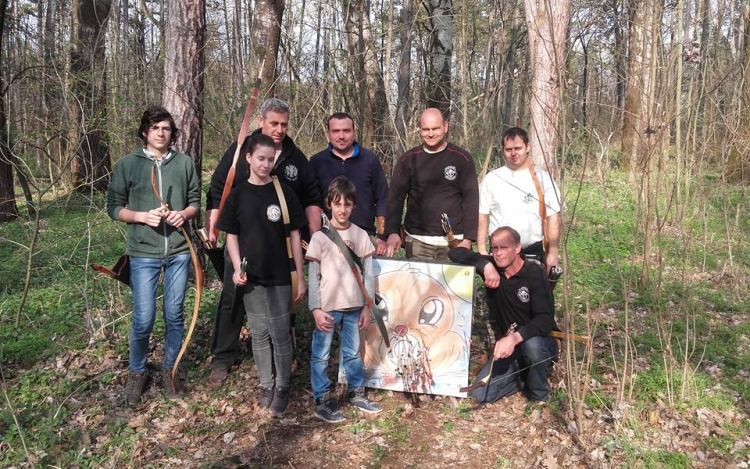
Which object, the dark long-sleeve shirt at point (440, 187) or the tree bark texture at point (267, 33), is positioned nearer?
the dark long-sleeve shirt at point (440, 187)

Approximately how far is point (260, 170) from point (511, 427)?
2417 mm

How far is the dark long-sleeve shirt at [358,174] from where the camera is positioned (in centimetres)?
422

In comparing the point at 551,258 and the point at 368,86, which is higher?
the point at 368,86

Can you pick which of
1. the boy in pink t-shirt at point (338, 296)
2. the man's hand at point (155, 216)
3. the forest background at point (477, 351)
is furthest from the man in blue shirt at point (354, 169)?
the forest background at point (477, 351)

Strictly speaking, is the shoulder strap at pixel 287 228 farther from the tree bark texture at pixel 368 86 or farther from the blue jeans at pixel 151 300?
the tree bark texture at pixel 368 86

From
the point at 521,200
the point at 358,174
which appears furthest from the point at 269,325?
the point at 521,200

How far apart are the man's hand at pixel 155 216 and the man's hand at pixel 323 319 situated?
1.19 meters

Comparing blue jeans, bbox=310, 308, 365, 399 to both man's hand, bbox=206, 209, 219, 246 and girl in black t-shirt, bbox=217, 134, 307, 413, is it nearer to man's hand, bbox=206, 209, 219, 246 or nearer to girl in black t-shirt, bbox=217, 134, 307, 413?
girl in black t-shirt, bbox=217, 134, 307, 413

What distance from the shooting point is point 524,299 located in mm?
3709

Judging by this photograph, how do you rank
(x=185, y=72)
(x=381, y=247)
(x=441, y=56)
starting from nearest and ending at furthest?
(x=381, y=247), (x=185, y=72), (x=441, y=56)

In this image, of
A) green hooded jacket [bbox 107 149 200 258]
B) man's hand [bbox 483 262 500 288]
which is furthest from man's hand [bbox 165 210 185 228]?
man's hand [bbox 483 262 500 288]

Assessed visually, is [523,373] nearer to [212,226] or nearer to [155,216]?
[212,226]

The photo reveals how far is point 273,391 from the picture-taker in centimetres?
383

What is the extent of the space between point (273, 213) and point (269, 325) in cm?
78
